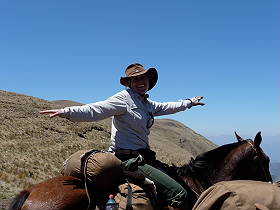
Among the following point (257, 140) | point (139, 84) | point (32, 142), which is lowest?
point (32, 142)

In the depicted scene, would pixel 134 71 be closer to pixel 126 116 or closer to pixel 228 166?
pixel 126 116

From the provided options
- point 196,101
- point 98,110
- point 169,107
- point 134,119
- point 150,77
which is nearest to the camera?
point 98,110

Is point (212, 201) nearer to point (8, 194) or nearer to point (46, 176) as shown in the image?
point (8, 194)

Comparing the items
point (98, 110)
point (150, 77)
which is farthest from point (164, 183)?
point (150, 77)

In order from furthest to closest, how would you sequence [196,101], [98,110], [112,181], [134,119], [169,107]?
[196,101], [169,107], [134,119], [98,110], [112,181]

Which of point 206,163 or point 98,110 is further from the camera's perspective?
point 206,163

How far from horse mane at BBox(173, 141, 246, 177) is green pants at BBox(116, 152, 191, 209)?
665 mm

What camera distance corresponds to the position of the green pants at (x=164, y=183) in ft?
16.5

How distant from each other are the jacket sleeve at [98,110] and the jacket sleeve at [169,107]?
3.45ft

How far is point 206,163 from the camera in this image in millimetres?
5840

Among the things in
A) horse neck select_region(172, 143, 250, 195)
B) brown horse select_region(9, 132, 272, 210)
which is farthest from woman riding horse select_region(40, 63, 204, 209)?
horse neck select_region(172, 143, 250, 195)

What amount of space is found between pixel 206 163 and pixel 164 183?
1.13 metres

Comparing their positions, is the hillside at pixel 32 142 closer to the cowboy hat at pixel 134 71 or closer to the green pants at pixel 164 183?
the cowboy hat at pixel 134 71

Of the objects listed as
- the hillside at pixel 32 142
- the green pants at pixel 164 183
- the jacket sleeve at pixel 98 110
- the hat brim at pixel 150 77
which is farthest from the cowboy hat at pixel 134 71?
the hillside at pixel 32 142
